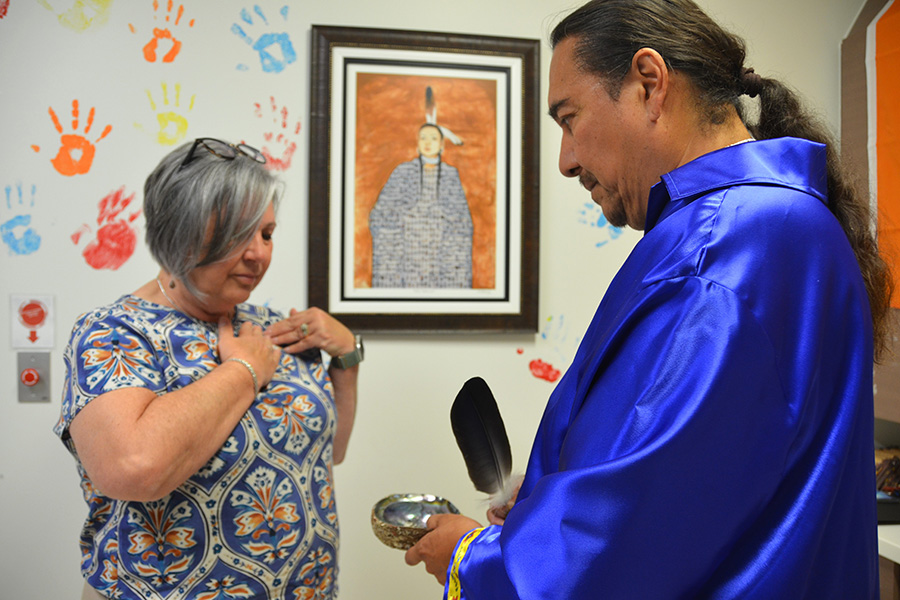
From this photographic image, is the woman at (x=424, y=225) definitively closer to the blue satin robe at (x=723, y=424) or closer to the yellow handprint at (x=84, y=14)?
the yellow handprint at (x=84, y=14)

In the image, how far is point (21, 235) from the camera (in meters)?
1.95

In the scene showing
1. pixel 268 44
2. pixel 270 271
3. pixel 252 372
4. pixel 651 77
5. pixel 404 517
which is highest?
pixel 268 44

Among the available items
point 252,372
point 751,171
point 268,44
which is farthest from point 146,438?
point 268,44

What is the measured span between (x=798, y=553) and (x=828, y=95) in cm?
214

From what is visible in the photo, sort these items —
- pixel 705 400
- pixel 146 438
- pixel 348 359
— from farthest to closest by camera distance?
pixel 348 359, pixel 146 438, pixel 705 400

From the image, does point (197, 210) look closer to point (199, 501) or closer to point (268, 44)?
point (199, 501)

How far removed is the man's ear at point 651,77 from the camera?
2.80 ft

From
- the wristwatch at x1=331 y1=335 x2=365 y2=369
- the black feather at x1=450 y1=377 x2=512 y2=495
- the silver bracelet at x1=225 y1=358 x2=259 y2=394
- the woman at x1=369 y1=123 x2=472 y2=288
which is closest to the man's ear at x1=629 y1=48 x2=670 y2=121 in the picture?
the black feather at x1=450 y1=377 x2=512 y2=495

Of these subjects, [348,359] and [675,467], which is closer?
[675,467]

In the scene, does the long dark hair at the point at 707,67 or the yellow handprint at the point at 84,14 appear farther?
the yellow handprint at the point at 84,14

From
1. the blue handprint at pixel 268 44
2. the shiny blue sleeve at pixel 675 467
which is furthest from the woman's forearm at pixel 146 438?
the blue handprint at pixel 268 44

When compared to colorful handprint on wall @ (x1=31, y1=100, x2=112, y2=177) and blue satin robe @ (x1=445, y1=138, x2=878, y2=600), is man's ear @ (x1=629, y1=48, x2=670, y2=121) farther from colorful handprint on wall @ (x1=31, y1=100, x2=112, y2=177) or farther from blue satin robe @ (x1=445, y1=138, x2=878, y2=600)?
colorful handprint on wall @ (x1=31, y1=100, x2=112, y2=177)

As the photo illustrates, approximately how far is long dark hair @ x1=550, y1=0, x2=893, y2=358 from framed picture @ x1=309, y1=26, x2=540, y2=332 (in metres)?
1.17

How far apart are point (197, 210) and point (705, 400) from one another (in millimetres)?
1030
